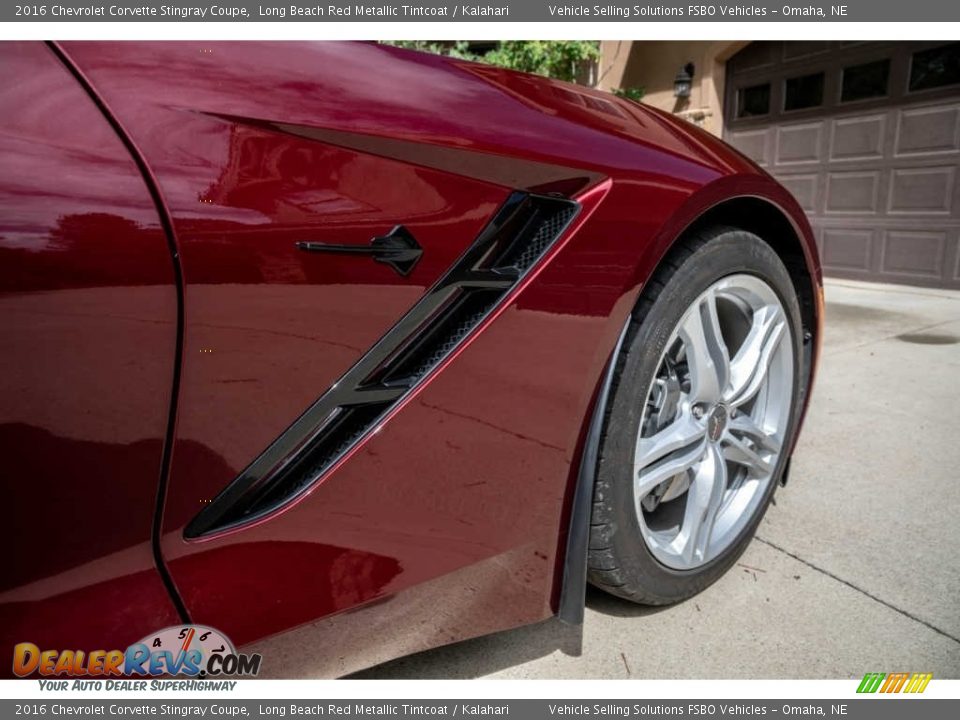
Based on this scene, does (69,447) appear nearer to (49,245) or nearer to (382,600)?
(49,245)

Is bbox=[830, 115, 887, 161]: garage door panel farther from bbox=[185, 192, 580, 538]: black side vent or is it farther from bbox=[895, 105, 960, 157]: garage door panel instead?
bbox=[185, 192, 580, 538]: black side vent

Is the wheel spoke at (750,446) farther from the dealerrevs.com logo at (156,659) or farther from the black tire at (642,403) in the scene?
the dealerrevs.com logo at (156,659)

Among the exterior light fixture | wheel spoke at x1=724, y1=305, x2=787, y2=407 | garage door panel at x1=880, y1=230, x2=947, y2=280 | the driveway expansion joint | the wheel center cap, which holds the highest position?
the exterior light fixture

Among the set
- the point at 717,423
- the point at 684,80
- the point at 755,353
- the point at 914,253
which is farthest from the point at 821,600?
the point at 684,80

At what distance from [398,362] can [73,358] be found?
0.44m

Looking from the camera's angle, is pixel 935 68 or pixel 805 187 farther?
pixel 805 187

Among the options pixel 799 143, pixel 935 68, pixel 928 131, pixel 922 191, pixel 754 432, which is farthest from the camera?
pixel 799 143

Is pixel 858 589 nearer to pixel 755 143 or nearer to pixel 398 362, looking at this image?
pixel 398 362

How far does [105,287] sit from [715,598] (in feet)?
5.18

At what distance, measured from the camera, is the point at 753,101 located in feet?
23.2

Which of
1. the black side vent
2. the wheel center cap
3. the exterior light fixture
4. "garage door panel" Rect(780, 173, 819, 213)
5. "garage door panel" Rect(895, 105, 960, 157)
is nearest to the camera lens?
the black side vent

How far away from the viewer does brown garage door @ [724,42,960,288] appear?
5.64 m

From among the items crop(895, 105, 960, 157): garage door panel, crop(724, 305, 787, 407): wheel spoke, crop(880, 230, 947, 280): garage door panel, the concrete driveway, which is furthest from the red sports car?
crop(880, 230, 947, 280): garage door panel

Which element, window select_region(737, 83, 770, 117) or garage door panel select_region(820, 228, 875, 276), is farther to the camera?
window select_region(737, 83, 770, 117)
